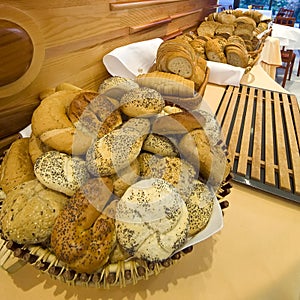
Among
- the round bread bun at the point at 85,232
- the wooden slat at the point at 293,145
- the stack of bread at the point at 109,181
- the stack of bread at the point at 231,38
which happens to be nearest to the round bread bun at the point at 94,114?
the stack of bread at the point at 109,181

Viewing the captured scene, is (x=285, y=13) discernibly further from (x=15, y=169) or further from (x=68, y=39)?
(x=15, y=169)

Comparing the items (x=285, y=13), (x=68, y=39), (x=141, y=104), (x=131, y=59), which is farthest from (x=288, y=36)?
(x=141, y=104)

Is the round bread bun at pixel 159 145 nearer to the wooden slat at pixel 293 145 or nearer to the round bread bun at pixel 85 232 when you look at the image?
the round bread bun at pixel 85 232

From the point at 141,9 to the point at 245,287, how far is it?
51.9 inches

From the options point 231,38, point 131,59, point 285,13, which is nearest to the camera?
point 131,59

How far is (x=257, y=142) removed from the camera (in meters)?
0.86

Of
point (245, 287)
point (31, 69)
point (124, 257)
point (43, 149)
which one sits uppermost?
point (31, 69)

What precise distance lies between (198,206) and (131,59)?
915 millimetres

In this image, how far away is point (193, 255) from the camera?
543mm

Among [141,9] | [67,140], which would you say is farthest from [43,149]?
[141,9]

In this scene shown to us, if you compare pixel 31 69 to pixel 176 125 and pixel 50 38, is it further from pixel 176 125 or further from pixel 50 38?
pixel 176 125

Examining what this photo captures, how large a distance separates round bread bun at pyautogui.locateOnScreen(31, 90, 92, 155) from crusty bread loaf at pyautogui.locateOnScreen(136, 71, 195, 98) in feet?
1.58

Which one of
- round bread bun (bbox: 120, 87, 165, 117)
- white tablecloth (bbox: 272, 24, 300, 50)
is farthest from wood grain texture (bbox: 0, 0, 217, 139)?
white tablecloth (bbox: 272, 24, 300, 50)

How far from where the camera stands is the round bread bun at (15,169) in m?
0.50
